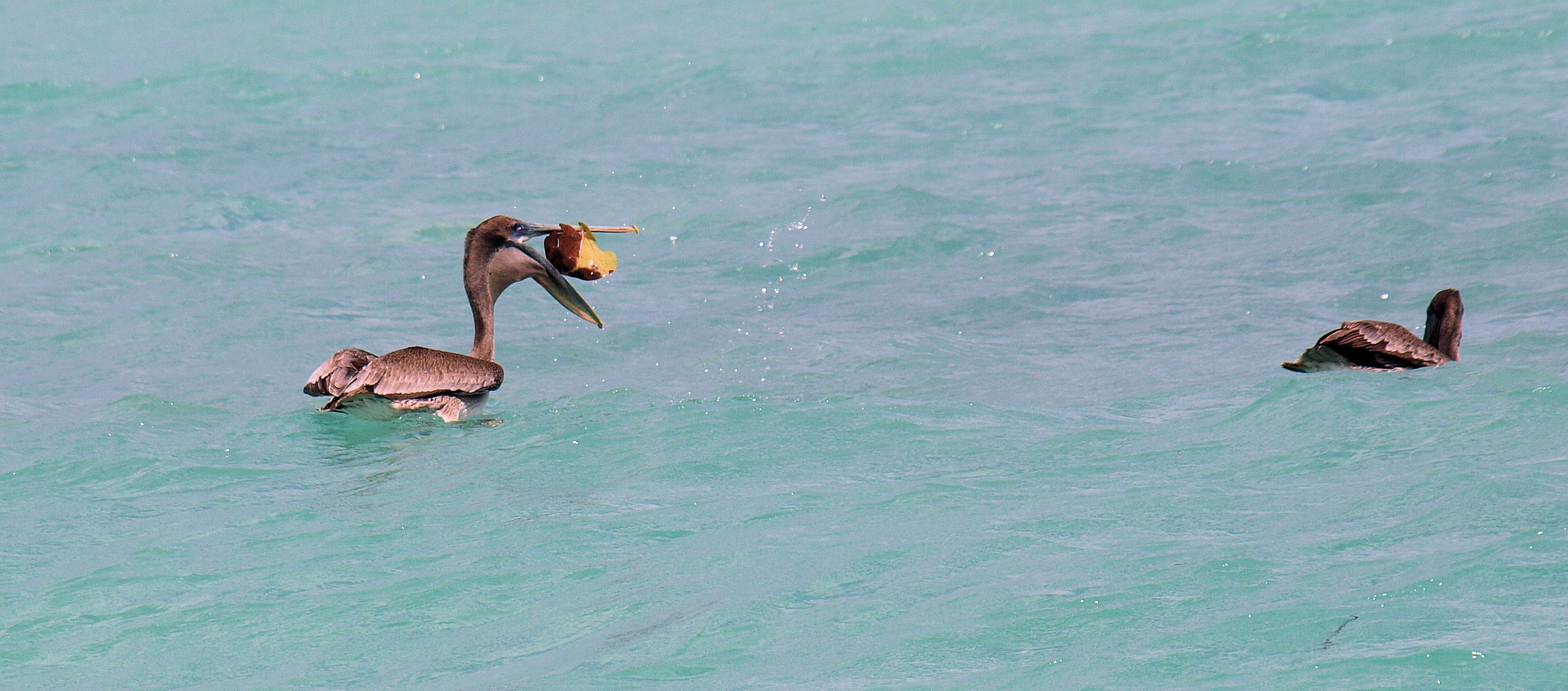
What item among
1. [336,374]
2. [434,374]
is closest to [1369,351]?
[434,374]

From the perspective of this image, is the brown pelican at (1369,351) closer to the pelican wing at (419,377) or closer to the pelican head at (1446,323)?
the pelican head at (1446,323)

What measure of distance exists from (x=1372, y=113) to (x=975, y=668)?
1129cm

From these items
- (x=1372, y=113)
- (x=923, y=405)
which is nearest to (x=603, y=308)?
(x=923, y=405)

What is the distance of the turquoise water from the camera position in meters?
5.06

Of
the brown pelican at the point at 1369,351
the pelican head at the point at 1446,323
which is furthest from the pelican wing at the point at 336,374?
the pelican head at the point at 1446,323

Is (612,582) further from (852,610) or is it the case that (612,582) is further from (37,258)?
(37,258)

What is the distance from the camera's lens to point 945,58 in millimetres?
17672

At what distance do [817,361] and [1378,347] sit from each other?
2.81 meters

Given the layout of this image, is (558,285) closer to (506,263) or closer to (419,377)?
(506,263)

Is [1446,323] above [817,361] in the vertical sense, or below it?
above

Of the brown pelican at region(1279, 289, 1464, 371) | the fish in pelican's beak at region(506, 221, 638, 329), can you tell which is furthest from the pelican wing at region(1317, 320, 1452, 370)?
the fish in pelican's beak at region(506, 221, 638, 329)

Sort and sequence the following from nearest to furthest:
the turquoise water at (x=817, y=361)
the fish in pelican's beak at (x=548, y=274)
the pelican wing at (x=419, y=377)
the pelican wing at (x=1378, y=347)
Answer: the turquoise water at (x=817, y=361), the pelican wing at (x=419, y=377), the pelican wing at (x=1378, y=347), the fish in pelican's beak at (x=548, y=274)

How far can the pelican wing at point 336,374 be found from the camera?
766 centimetres

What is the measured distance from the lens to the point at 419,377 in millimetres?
7680
